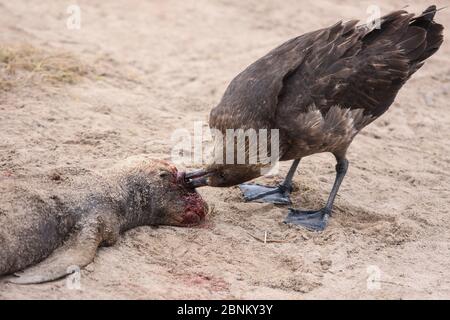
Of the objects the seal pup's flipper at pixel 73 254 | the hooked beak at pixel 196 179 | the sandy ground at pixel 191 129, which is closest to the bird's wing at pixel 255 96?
the hooked beak at pixel 196 179

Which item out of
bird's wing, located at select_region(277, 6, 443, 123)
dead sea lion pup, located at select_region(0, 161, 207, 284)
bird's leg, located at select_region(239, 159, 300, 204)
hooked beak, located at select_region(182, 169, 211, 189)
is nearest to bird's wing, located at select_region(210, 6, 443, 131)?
bird's wing, located at select_region(277, 6, 443, 123)

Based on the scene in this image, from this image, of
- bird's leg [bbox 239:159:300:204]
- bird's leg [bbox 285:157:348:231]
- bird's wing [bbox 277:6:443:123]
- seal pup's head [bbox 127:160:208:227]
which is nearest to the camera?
seal pup's head [bbox 127:160:208:227]

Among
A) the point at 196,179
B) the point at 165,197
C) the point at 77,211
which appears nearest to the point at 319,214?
the point at 196,179

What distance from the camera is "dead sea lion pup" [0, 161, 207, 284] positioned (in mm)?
4822

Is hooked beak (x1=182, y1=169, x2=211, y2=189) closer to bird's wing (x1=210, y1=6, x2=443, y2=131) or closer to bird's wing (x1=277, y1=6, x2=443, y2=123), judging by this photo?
bird's wing (x1=210, y1=6, x2=443, y2=131)

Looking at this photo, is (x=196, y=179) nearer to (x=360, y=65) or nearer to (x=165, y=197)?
(x=165, y=197)

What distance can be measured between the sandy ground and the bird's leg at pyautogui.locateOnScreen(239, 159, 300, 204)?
0.09m

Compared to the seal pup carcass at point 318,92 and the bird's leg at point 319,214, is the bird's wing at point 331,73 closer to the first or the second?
the seal pup carcass at point 318,92

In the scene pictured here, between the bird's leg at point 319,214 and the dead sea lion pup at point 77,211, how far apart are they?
32.7 inches

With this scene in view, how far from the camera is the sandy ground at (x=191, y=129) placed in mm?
5133

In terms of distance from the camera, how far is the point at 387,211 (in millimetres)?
6414

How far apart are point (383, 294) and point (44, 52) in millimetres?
5279

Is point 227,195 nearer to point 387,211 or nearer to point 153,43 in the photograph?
point 387,211

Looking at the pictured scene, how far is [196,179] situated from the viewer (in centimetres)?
577
